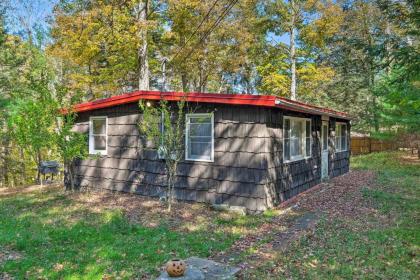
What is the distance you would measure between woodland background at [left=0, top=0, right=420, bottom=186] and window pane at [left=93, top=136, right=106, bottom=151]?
3.75ft

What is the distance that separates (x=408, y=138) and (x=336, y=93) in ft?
31.7

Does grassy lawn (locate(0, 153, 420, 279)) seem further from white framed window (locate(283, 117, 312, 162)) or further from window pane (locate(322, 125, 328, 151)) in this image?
window pane (locate(322, 125, 328, 151))

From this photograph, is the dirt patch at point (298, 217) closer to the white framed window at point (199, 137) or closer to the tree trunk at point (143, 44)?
the white framed window at point (199, 137)

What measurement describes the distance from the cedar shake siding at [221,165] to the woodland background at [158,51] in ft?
3.99

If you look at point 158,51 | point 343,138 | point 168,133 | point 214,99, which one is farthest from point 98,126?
point 343,138

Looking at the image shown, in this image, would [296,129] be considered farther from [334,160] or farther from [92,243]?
[92,243]

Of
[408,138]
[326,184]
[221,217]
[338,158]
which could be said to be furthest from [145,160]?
[408,138]

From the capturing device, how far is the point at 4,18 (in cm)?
1266

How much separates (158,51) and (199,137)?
1023cm

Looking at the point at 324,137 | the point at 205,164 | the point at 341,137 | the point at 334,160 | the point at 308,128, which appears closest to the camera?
the point at 205,164

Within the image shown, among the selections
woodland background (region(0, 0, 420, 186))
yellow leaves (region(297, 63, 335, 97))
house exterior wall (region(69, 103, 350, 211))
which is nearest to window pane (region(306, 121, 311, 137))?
house exterior wall (region(69, 103, 350, 211))

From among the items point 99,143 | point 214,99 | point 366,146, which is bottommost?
A: point 366,146

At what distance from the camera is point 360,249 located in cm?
496

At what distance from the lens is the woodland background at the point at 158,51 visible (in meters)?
11.0
